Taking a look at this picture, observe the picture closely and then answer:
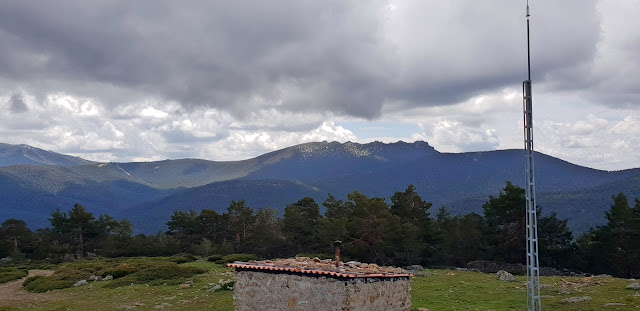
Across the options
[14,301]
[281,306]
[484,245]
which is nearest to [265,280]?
[281,306]

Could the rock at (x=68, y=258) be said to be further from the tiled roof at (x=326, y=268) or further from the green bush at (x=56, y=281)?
the tiled roof at (x=326, y=268)

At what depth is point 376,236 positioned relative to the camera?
6556 cm

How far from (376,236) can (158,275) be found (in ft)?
99.1

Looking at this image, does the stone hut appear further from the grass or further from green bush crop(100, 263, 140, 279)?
green bush crop(100, 263, 140, 279)

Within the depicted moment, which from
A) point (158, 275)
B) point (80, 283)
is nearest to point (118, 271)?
point (80, 283)

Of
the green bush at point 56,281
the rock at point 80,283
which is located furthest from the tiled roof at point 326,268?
the green bush at point 56,281

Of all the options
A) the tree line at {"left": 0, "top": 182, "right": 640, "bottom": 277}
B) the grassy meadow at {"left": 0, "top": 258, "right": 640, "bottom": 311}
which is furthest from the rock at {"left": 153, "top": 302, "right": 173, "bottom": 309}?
the tree line at {"left": 0, "top": 182, "right": 640, "bottom": 277}

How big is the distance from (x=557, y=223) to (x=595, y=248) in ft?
19.9

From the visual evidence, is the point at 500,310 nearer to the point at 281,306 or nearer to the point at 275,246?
the point at 281,306

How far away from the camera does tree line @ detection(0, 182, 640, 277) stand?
6600cm

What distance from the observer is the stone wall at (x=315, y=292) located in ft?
69.3

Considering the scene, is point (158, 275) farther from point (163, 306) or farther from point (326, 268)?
point (326, 268)

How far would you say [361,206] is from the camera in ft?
224

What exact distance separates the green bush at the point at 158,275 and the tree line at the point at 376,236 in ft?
71.2
